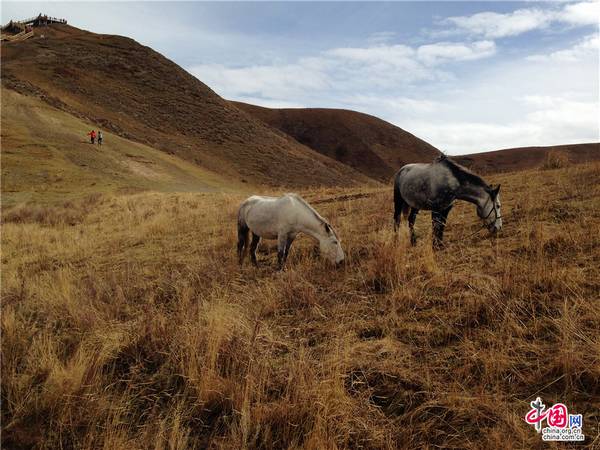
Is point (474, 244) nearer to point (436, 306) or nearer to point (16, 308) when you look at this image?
point (436, 306)

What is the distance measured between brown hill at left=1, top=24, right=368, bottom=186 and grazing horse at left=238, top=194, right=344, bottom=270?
118ft

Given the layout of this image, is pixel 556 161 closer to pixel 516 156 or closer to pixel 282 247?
pixel 282 247

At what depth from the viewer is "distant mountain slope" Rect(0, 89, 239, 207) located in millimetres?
22859

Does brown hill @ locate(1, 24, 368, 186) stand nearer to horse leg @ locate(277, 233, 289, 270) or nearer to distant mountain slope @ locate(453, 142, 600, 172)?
distant mountain slope @ locate(453, 142, 600, 172)

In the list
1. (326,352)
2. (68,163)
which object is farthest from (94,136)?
(326,352)

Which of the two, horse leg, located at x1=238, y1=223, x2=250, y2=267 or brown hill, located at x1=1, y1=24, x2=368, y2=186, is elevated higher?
brown hill, located at x1=1, y1=24, x2=368, y2=186

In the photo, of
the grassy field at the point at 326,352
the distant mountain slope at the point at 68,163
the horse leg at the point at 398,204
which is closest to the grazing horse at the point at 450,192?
the grassy field at the point at 326,352

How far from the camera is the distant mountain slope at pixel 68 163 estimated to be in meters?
22.9

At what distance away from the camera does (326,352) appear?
3.51 meters

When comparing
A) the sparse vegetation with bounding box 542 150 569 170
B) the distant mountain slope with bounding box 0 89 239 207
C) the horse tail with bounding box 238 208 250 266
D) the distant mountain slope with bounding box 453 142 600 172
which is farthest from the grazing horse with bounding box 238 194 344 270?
the distant mountain slope with bounding box 453 142 600 172

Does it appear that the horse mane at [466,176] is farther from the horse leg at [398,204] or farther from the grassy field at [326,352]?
the horse leg at [398,204]

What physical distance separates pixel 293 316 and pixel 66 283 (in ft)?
12.4

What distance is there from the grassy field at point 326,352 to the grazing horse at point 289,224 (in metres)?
0.36

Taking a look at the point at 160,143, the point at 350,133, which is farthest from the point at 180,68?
the point at 350,133
